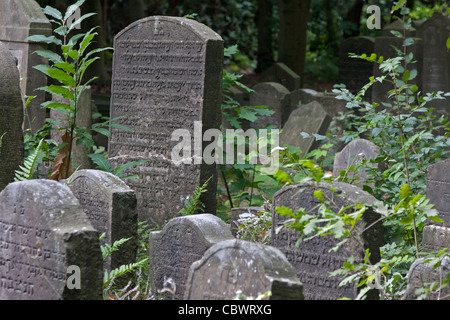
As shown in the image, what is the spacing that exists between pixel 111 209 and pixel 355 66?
9.05 m

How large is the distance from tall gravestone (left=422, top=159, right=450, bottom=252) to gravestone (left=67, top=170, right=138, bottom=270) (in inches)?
83.3

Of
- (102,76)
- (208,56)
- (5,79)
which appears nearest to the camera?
(5,79)

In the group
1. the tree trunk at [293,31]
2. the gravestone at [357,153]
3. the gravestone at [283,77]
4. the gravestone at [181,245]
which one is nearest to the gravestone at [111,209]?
the gravestone at [181,245]

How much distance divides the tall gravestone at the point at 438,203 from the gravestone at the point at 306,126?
14.0ft

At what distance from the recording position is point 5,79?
18.4ft

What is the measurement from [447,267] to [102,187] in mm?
2280

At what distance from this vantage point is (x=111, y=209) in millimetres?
4953

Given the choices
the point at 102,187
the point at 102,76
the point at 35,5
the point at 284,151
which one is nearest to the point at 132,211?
the point at 102,187

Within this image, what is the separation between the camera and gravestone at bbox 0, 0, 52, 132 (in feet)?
27.7

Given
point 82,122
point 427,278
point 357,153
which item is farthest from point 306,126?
point 427,278

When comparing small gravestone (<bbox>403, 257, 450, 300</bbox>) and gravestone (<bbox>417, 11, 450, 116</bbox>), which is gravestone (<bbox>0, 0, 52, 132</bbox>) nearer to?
gravestone (<bbox>417, 11, 450, 116</bbox>)

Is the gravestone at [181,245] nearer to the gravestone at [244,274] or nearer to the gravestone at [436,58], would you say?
the gravestone at [244,274]

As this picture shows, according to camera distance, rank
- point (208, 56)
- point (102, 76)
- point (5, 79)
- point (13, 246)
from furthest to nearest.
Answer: point (102, 76)
point (208, 56)
point (5, 79)
point (13, 246)
